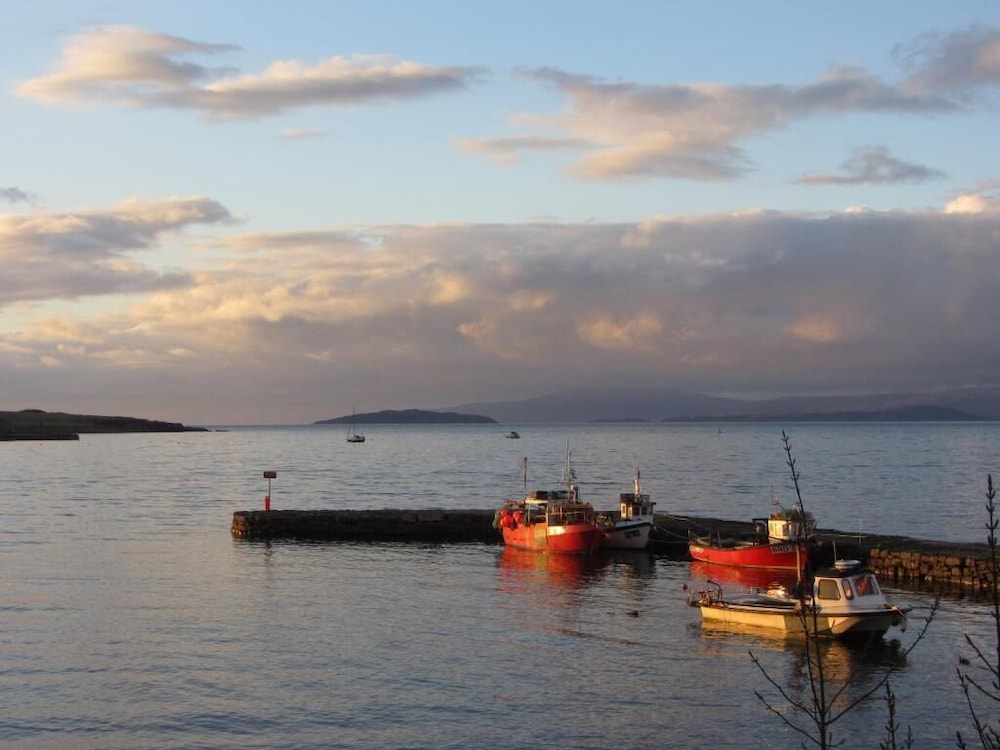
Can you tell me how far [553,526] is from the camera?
6259cm

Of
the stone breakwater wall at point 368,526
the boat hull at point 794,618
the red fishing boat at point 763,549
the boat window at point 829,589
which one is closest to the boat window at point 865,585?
the boat window at point 829,589

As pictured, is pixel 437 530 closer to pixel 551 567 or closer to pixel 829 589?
pixel 551 567

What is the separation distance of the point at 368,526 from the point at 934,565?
36.3 metres

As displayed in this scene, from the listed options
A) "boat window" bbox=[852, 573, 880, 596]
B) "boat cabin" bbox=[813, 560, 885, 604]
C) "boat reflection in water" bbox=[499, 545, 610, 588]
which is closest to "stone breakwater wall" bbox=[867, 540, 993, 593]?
"boat window" bbox=[852, 573, 880, 596]

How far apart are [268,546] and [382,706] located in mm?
38081

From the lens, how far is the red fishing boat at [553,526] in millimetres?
61469

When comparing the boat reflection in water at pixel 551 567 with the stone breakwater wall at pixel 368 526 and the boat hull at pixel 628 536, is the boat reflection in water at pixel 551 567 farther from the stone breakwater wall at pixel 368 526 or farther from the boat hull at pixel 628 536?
the stone breakwater wall at pixel 368 526

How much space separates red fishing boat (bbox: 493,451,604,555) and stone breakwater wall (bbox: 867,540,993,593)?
16.1 metres

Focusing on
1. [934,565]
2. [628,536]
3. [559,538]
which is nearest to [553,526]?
[559,538]

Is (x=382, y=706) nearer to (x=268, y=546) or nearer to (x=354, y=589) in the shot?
(x=354, y=589)

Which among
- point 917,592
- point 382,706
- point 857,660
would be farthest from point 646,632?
point 917,592

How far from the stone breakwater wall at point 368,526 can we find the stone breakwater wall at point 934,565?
25771 mm

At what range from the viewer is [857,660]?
33906 mm

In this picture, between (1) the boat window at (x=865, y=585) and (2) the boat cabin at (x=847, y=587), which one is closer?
(2) the boat cabin at (x=847, y=587)
